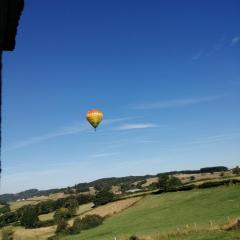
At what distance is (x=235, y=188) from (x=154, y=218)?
15467 millimetres

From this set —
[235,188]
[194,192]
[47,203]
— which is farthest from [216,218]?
[47,203]

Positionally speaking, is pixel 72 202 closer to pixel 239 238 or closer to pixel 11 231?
pixel 11 231

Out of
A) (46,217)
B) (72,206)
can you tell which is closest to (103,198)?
(72,206)

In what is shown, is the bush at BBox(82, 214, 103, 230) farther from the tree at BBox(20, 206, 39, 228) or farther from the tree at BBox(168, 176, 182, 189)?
the tree at BBox(168, 176, 182, 189)

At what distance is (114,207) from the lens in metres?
86.9

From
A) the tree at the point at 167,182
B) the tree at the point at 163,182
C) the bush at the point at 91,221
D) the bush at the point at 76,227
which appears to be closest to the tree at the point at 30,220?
the bush at the point at 76,227

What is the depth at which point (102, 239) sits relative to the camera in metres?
58.8

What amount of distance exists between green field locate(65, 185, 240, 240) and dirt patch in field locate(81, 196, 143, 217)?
10.2ft

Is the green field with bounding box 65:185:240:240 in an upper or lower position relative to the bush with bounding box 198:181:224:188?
lower

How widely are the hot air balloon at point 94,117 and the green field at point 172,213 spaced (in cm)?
1485

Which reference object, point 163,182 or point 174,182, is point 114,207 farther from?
point 174,182

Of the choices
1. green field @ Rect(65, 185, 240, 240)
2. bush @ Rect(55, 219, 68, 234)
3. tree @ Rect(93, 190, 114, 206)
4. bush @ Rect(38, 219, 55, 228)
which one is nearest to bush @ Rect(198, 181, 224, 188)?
green field @ Rect(65, 185, 240, 240)

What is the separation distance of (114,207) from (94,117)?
40.4 meters

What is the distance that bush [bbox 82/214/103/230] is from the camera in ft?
252
